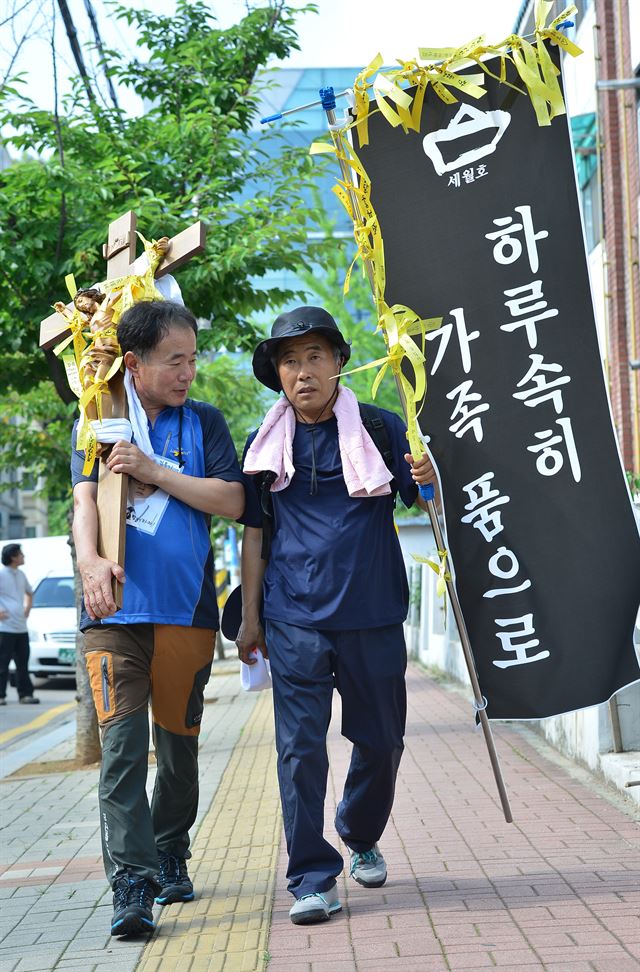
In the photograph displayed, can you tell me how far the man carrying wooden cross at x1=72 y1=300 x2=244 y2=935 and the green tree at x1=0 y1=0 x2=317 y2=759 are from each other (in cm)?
419

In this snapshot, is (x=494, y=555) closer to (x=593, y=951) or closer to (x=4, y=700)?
(x=593, y=951)

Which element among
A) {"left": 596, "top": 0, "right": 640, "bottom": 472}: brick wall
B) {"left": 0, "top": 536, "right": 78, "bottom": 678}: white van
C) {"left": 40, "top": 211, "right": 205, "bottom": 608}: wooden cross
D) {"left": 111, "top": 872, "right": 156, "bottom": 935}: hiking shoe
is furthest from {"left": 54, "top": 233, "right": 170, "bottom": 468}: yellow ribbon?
{"left": 0, "top": 536, "right": 78, "bottom": 678}: white van

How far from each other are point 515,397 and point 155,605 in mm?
1471

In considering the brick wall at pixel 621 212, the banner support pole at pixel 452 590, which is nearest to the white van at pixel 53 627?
the brick wall at pixel 621 212

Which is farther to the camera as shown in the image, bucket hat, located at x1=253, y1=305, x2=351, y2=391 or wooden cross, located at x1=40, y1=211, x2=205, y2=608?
bucket hat, located at x1=253, y1=305, x2=351, y2=391

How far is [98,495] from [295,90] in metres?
55.1

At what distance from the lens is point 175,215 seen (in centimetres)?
950

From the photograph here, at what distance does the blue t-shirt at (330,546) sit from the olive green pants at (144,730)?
0.37 metres

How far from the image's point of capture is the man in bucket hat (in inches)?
175

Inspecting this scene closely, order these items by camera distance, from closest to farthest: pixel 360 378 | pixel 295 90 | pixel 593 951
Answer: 1. pixel 593 951
2. pixel 360 378
3. pixel 295 90

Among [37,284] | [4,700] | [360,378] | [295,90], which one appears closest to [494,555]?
[37,284]

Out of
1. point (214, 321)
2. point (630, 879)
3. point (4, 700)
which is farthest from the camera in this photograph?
point (4, 700)

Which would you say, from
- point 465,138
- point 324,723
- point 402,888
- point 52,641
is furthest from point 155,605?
point 52,641

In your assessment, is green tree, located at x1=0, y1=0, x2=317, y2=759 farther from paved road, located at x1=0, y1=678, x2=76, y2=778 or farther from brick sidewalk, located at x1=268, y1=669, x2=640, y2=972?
brick sidewalk, located at x1=268, y1=669, x2=640, y2=972
